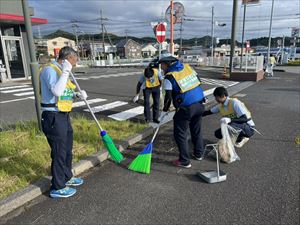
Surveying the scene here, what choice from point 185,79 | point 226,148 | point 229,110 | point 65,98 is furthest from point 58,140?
point 229,110

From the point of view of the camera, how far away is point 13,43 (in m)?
14.5

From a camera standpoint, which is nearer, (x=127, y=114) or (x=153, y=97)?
(x=153, y=97)

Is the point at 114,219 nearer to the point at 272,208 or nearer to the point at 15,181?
the point at 15,181

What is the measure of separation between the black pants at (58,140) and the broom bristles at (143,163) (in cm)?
110

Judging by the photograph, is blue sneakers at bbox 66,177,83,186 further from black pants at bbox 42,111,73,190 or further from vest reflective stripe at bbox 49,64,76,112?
vest reflective stripe at bbox 49,64,76,112

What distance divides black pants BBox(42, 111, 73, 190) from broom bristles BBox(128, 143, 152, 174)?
1095 millimetres

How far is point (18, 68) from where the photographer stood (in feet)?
49.2

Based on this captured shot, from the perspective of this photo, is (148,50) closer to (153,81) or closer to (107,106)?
(107,106)

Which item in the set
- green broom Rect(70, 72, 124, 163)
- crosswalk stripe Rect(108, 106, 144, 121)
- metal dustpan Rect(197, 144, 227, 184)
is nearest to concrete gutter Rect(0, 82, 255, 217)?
green broom Rect(70, 72, 124, 163)

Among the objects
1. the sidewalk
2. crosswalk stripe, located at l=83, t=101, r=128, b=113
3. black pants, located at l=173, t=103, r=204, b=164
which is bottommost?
the sidewalk

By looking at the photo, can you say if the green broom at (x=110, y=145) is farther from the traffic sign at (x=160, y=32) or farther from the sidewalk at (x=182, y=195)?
the traffic sign at (x=160, y=32)

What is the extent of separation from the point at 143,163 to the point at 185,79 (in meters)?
1.47

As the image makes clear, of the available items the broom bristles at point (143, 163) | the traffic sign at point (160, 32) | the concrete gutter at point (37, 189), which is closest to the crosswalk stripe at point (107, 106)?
the traffic sign at point (160, 32)

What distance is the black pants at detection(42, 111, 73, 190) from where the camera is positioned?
2.75 m
